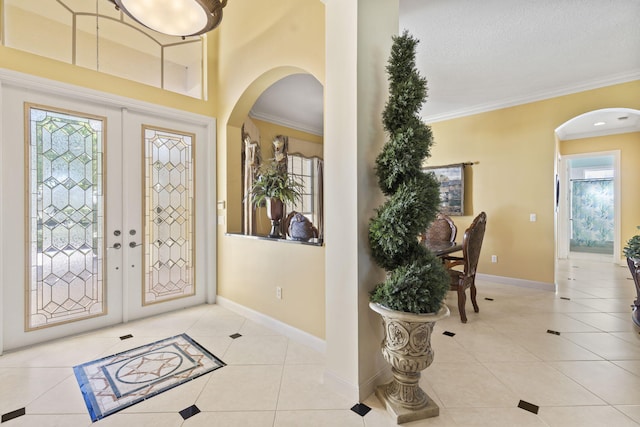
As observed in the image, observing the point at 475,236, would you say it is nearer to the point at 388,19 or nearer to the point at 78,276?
the point at 388,19

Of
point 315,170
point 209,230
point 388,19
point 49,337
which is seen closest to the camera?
point 388,19

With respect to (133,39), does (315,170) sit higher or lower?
lower

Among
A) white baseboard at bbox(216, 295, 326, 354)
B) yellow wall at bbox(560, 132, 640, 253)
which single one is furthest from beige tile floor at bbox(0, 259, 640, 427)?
yellow wall at bbox(560, 132, 640, 253)

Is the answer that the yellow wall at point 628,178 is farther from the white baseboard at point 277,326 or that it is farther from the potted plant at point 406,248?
the white baseboard at point 277,326

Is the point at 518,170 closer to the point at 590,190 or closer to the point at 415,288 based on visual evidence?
the point at 415,288

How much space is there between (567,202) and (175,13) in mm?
8703

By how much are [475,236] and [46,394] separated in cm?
383

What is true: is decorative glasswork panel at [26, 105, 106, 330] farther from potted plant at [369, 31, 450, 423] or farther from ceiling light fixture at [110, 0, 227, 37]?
potted plant at [369, 31, 450, 423]

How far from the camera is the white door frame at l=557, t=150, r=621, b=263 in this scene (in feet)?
19.8

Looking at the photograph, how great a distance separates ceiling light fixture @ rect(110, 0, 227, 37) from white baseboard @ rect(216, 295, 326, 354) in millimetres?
2506

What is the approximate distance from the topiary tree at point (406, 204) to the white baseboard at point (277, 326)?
100 centimetres

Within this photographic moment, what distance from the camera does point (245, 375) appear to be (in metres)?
2.16

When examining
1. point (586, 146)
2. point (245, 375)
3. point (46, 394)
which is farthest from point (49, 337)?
point (586, 146)

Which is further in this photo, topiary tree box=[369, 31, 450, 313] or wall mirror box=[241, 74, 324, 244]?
wall mirror box=[241, 74, 324, 244]
